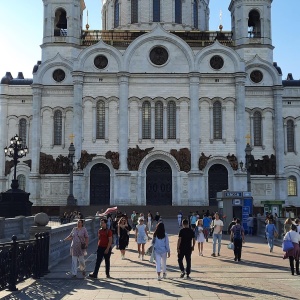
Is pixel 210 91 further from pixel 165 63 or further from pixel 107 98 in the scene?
pixel 107 98

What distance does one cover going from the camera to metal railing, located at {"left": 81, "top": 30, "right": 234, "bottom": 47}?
5362cm

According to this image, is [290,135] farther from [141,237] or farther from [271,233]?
[141,237]

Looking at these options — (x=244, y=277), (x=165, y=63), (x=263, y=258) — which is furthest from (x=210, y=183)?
(x=244, y=277)

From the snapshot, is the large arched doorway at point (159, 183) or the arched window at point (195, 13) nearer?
the large arched doorway at point (159, 183)

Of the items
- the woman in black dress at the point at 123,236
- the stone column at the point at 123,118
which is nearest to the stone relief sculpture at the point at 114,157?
the stone column at the point at 123,118

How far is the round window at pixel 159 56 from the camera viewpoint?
5200 cm

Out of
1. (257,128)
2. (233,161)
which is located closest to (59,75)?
(233,161)

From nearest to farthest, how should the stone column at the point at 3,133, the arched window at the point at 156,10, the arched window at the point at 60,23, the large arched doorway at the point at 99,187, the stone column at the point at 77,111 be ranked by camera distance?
1. the stone column at the point at 77,111
2. the large arched doorway at the point at 99,187
3. the stone column at the point at 3,133
4. the arched window at the point at 60,23
5. the arched window at the point at 156,10

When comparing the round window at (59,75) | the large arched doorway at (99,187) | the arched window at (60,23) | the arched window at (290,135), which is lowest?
the large arched doorway at (99,187)

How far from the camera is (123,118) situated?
50.0 metres

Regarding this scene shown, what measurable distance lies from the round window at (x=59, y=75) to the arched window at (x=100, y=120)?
4914 mm

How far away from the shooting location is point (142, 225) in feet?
68.7

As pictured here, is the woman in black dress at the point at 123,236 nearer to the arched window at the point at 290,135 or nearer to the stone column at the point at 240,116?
the stone column at the point at 240,116

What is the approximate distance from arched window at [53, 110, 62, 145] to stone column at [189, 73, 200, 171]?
13.2 metres
